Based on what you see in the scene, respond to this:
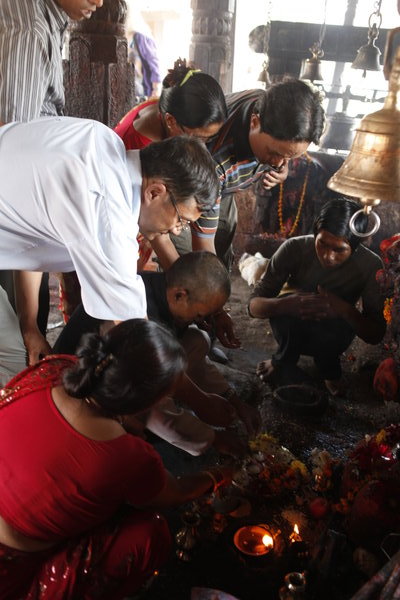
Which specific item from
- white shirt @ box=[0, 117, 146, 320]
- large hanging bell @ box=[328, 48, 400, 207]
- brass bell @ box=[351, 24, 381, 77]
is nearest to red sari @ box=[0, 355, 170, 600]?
white shirt @ box=[0, 117, 146, 320]

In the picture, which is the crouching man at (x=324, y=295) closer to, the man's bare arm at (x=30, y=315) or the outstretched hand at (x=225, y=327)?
the outstretched hand at (x=225, y=327)

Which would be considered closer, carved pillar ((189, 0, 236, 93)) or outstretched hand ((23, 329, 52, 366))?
outstretched hand ((23, 329, 52, 366))

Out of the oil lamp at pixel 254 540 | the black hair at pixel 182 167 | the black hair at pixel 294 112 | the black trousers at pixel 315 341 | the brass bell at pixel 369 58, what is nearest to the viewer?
the black hair at pixel 182 167

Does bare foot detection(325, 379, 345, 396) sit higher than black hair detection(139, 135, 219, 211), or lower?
lower

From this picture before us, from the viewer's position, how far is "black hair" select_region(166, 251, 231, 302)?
2.74 meters

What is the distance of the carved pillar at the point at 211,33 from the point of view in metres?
7.53

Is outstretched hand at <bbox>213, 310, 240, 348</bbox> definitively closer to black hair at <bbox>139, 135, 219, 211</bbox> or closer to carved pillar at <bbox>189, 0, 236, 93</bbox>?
black hair at <bbox>139, 135, 219, 211</bbox>

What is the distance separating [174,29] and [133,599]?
13936mm

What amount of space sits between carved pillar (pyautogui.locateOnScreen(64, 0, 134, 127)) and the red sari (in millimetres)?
2612

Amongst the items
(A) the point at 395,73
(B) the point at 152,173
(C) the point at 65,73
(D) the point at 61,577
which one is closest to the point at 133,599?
(D) the point at 61,577

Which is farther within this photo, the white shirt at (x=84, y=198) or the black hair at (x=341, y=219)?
the black hair at (x=341, y=219)

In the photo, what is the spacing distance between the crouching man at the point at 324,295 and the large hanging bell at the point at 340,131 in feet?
12.5

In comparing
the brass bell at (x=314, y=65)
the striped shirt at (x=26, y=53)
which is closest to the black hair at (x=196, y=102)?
the striped shirt at (x=26, y=53)

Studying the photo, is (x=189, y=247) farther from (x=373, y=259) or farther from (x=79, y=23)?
(x=79, y=23)
